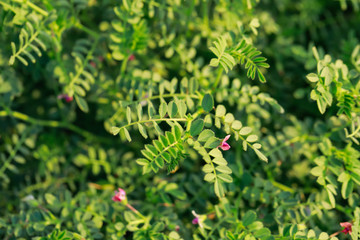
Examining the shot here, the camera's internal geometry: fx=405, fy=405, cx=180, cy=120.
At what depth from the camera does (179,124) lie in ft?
3.76

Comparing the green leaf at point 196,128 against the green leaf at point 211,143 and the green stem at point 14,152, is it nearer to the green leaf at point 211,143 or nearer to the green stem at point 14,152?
the green leaf at point 211,143

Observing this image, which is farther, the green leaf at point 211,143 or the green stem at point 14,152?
the green stem at point 14,152

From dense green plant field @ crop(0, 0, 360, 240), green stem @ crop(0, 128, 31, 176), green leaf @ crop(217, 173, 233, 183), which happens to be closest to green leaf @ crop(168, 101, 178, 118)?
dense green plant field @ crop(0, 0, 360, 240)

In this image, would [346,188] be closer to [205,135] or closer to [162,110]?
[205,135]

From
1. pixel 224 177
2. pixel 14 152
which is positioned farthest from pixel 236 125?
pixel 14 152

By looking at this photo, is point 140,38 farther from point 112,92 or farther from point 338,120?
point 338,120

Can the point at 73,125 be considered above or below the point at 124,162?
above

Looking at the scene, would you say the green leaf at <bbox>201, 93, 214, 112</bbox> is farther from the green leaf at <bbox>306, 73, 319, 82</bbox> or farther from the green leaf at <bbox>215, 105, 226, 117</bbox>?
the green leaf at <bbox>306, 73, 319, 82</bbox>

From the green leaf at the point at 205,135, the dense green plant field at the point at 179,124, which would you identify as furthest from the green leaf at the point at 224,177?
the green leaf at the point at 205,135

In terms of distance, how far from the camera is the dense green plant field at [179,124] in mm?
1251

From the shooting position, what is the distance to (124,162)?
5.88 ft

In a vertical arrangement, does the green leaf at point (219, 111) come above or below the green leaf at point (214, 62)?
below

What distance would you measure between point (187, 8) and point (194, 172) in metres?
0.71

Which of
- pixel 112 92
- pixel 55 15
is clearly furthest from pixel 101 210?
pixel 55 15
